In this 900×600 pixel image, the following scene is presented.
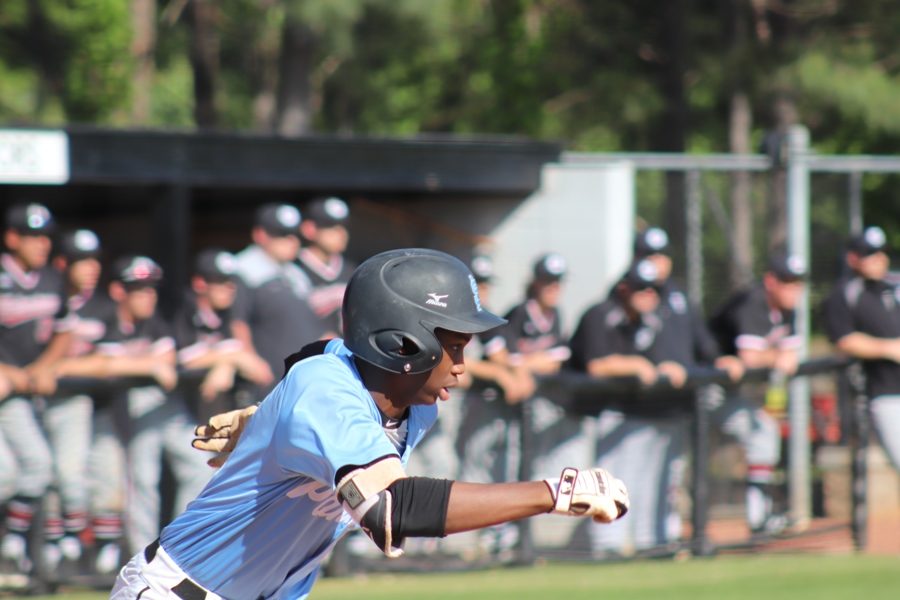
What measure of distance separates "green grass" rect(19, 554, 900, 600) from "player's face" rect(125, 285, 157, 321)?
160 cm

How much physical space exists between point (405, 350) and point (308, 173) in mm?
6951

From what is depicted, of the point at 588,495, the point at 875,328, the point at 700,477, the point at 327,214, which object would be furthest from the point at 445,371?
the point at 875,328

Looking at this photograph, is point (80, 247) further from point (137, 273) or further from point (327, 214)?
point (327, 214)

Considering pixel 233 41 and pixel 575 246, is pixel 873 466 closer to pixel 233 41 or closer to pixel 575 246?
pixel 575 246

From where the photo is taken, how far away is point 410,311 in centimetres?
327

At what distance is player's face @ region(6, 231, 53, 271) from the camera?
7.71 m

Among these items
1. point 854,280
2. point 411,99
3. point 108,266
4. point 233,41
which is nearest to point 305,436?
point 854,280

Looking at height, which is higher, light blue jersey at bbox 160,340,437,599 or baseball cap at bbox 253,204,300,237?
baseball cap at bbox 253,204,300,237

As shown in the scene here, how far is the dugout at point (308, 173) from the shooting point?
30.4ft

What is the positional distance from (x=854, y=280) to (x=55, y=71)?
19413mm

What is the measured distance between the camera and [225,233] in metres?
13.1

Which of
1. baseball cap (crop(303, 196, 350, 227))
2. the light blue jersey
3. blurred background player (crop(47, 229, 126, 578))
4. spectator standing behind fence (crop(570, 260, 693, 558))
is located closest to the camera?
the light blue jersey

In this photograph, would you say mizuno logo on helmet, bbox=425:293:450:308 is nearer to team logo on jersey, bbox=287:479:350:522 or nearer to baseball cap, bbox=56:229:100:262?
team logo on jersey, bbox=287:479:350:522

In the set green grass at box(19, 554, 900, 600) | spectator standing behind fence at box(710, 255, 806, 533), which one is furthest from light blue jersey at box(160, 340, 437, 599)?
spectator standing behind fence at box(710, 255, 806, 533)
